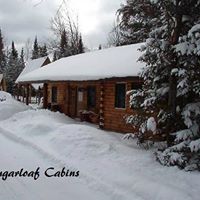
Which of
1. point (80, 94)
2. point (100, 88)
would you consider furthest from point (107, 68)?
point (80, 94)

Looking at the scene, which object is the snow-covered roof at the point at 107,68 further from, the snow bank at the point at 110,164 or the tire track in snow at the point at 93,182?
the tire track in snow at the point at 93,182

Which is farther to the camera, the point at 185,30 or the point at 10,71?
the point at 10,71

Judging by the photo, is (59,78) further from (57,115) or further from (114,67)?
(114,67)

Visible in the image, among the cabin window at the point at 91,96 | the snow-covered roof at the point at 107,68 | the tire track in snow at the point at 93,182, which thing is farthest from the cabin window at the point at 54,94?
the tire track in snow at the point at 93,182

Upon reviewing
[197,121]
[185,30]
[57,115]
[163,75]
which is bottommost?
[57,115]

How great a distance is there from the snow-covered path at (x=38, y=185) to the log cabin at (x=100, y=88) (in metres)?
6.58

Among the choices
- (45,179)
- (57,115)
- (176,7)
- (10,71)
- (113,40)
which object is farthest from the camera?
(10,71)

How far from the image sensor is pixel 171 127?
409 inches

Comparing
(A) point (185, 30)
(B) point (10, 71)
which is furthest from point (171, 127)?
(B) point (10, 71)

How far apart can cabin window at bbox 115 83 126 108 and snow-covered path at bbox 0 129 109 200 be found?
7.43m

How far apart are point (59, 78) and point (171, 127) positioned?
11.7 m

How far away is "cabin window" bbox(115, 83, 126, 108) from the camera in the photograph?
688 inches

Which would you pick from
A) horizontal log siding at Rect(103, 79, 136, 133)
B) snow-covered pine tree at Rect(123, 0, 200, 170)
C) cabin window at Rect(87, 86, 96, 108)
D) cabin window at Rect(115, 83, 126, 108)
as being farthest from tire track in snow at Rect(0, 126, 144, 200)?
cabin window at Rect(87, 86, 96, 108)

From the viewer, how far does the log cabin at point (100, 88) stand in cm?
1688
